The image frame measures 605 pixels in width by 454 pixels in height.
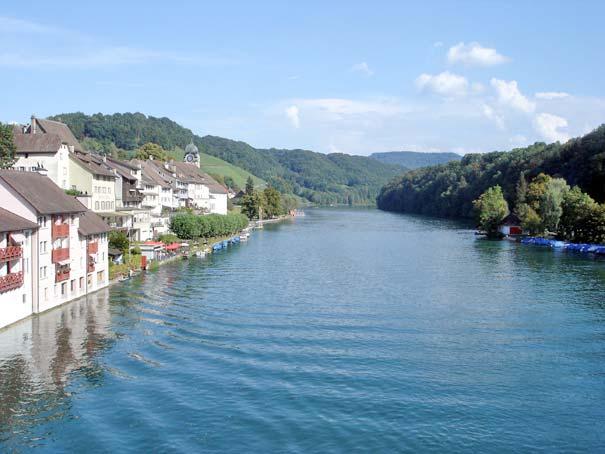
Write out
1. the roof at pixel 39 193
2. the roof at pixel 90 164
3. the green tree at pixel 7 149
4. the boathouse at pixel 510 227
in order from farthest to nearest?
1. the boathouse at pixel 510 227
2. the roof at pixel 90 164
3. the green tree at pixel 7 149
4. the roof at pixel 39 193

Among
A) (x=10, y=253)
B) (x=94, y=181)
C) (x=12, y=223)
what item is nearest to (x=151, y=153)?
(x=94, y=181)

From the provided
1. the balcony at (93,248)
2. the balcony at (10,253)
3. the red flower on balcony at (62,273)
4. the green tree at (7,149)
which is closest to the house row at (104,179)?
the green tree at (7,149)

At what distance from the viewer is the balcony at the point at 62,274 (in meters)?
43.1

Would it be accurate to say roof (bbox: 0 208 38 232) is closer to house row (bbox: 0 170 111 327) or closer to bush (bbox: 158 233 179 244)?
Result: house row (bbox: 0 170 111 327)

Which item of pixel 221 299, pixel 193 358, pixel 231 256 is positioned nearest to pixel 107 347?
pixel 193 358

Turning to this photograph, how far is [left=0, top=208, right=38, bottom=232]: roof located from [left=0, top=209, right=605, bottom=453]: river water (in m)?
5.54

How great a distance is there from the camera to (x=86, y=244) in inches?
1917

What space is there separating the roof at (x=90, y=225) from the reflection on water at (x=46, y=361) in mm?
6022

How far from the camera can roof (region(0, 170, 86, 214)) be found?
1572 inches

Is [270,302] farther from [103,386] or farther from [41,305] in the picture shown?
[103,386]

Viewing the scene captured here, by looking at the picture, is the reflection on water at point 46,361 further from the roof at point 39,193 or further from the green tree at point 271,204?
the green tree at point 271,204

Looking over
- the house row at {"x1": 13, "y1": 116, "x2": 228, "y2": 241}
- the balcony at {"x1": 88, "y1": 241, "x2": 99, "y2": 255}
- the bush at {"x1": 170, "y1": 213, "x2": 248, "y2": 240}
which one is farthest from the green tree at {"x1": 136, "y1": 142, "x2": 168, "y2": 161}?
the balcony at {"x1": 88, "y1": 241, "x2": 99, "y2": 255}

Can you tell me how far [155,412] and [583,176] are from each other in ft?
398

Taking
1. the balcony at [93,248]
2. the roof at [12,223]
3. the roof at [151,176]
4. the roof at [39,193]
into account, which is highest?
the roof at [151,176]
